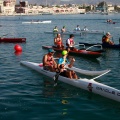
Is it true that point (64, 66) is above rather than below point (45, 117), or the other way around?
above

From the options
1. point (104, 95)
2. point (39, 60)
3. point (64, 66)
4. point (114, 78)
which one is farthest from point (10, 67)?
point (104, 95)

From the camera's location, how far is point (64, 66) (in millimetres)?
15891

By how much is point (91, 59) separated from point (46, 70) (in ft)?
22.2

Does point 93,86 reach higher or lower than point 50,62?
lower

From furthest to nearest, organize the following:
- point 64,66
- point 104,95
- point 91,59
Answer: point 91,59 → point 64,66 → point 104,95

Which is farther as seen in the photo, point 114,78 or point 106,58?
point 106,58

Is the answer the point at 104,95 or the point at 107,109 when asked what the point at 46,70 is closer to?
the point at 104,95

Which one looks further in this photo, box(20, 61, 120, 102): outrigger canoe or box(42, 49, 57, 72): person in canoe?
box(42, 49, 57, 72): person in canoe

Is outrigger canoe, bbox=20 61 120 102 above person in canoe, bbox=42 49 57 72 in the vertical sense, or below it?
below

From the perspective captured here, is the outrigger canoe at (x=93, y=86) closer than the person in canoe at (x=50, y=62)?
Yes

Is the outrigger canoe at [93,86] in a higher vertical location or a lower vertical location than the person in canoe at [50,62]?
lower

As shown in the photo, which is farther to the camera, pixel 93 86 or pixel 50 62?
pixel 50 62

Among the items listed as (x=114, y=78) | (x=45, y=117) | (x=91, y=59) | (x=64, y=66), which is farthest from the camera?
(x=91, y=59)

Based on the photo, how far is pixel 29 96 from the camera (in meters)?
13.8
